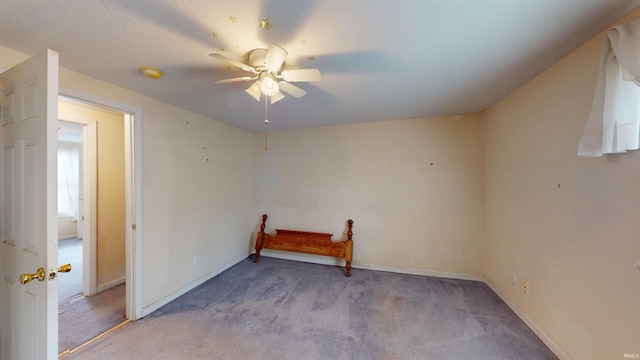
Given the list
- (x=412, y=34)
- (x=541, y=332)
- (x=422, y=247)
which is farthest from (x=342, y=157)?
(x=541, y=332)

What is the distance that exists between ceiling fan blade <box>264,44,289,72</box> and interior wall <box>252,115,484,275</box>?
2.09 meters

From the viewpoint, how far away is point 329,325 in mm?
1984

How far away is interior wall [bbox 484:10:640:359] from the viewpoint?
1.21 m

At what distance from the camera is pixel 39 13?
3.60 feet

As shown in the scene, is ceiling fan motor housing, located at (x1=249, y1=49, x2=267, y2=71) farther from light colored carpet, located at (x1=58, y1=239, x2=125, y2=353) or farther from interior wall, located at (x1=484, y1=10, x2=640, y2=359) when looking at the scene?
light colored carpet, located at (x1=58, y1=239, x2=125, y2=353)

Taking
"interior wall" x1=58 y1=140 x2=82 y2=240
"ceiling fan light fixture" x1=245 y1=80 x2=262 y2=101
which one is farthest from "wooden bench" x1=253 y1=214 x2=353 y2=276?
"interior wall" x1=58 y1=140 x2=82 y2=240

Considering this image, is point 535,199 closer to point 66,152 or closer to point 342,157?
point 342,157

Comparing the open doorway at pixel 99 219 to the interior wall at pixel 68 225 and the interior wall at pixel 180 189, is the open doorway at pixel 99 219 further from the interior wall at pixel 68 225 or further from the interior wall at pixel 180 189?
the interior wall at pixel 68 225

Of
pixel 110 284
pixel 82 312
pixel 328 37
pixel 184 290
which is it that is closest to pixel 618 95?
pixel 328 37

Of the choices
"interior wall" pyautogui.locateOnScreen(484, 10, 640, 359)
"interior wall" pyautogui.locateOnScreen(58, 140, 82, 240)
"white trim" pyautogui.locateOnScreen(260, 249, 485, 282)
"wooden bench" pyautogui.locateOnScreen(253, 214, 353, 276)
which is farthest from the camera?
"interior wall" pyautogui.locateOnScreen(58, 140, 82, 240)

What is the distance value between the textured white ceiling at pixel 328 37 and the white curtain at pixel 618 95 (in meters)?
0.16

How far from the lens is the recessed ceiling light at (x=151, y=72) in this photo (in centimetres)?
162

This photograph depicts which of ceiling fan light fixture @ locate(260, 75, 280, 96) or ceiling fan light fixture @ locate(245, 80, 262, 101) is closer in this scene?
ceiling fan light fixture @ locate(260, 75, 280, 96)

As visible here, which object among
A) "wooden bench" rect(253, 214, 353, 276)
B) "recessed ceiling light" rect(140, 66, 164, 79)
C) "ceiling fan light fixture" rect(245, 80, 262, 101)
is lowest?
"wooden bench" rect(253, 214, 353, 276)
